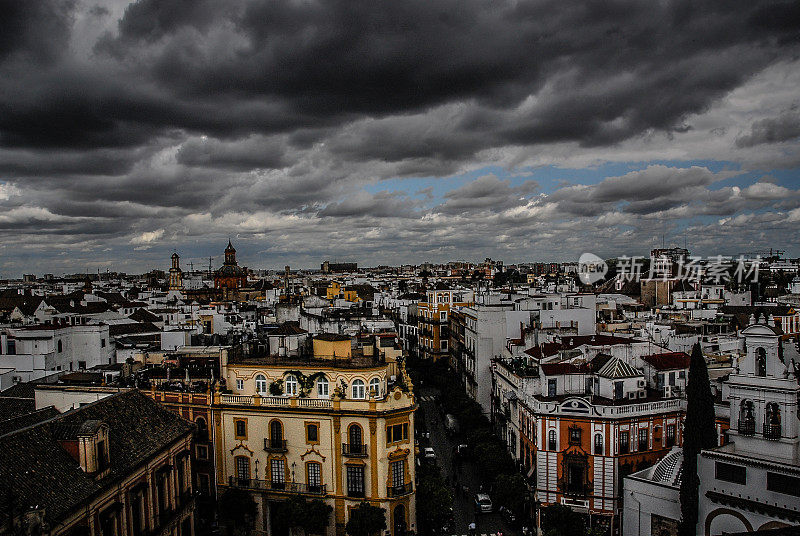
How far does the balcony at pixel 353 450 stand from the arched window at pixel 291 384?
4501 mm

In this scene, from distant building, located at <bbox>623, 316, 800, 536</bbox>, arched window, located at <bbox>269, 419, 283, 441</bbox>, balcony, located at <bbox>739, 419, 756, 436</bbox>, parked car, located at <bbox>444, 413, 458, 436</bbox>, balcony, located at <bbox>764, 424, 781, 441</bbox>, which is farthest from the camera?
parked car, located at <bbox>444, 413, 458, 436</bbox>

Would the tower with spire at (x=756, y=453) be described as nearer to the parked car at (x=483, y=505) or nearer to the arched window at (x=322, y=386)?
the parked car at (x=483, y=505)

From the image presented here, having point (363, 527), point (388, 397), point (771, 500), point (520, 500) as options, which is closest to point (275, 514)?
point (363, 527)

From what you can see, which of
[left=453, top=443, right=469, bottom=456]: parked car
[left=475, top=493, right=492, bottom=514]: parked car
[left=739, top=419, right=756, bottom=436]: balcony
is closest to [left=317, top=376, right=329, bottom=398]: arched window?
[left=475, top=493, right=492, bottom=514]: parked car

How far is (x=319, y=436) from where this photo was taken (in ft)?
123

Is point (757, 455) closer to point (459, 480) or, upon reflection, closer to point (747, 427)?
point (747, 427)

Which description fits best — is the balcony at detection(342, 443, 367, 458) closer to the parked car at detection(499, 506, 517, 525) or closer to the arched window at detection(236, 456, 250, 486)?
the arched window at detection(236, 456, 250, 486)

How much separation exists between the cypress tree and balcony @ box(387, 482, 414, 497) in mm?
14606

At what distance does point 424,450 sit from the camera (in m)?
54.1

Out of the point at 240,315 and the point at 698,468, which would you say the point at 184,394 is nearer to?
the point at 698,468

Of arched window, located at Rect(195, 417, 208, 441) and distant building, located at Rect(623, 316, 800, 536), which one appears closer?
distant building, located at Rect(623, 316, 800, 536)

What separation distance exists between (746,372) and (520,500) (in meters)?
16.0

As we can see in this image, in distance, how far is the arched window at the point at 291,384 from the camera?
38250 mm

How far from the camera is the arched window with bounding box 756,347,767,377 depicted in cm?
2994
